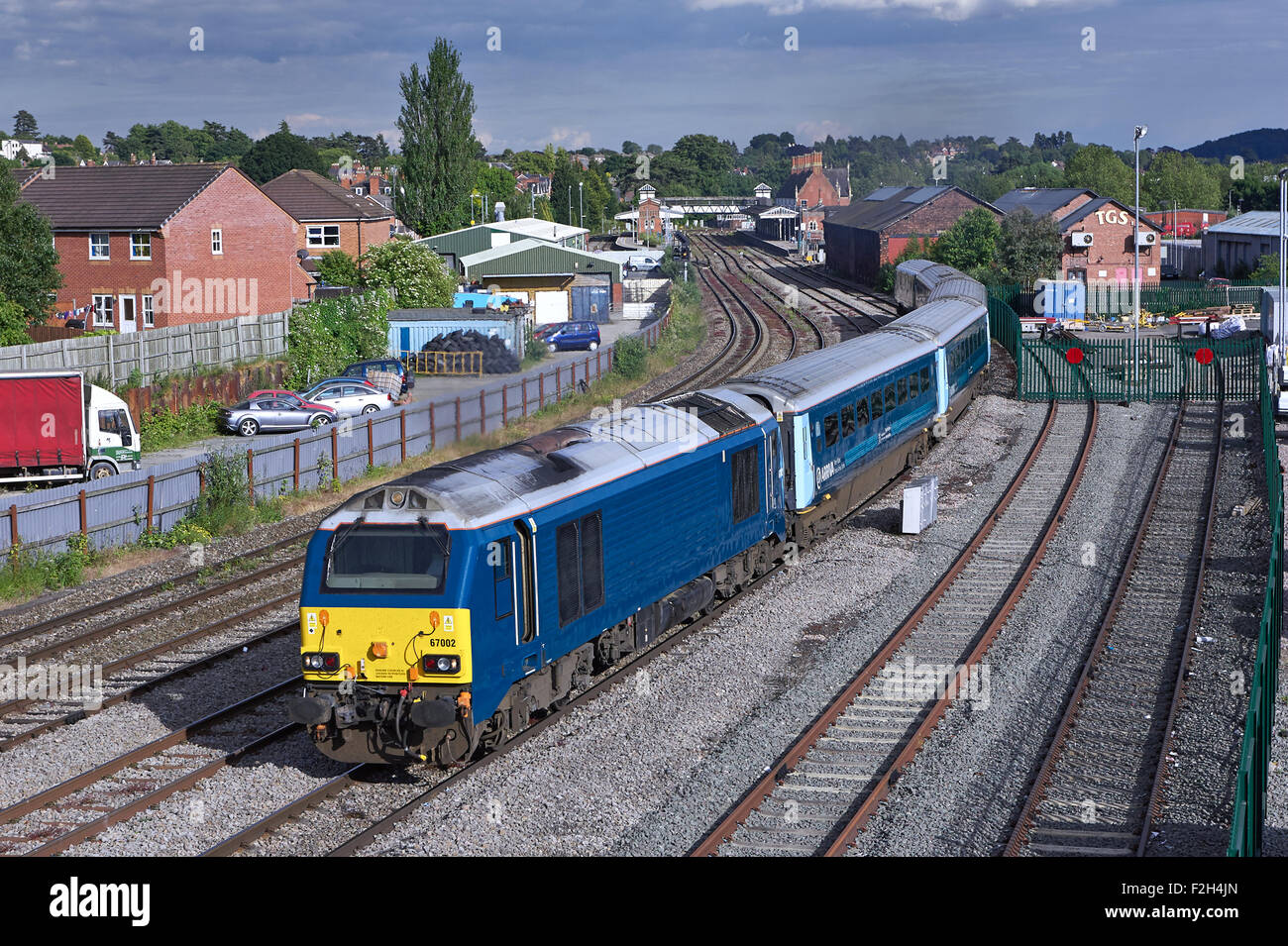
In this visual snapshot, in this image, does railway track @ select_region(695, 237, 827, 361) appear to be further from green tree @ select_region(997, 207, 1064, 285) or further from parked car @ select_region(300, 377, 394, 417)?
parked car @ select_region(300, 377, 394, 417)

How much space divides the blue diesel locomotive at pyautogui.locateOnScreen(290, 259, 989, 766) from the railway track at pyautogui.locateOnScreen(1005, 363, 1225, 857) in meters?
5.01

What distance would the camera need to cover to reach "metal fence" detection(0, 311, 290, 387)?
3469 centimetres

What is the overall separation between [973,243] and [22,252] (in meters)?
50.5

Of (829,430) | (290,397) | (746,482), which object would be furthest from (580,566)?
(290,397)

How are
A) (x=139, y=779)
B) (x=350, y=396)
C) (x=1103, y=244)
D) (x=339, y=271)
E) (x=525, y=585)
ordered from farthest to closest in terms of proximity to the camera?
1. (x=1103, y=244)
2. (x=339, y=271)
3. (x=350, y=396)
4. (x=139, y=779)
5. (x=525, y=585)

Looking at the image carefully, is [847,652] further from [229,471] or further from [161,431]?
[161,431]

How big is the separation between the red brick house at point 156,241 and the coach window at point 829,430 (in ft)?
114

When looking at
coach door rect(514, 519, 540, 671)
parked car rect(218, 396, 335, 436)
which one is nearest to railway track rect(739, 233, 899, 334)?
parked car rect(218, 396, 335, 436)

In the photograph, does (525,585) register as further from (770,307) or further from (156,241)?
(770,307)

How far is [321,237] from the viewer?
7100cm

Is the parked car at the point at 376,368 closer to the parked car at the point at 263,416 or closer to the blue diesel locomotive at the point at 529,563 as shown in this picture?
the parked car at the point at 263,416

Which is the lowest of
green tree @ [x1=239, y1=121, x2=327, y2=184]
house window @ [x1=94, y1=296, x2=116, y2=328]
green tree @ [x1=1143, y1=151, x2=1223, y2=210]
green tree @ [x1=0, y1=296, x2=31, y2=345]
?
green tree @ [x1=0, y1=296, x2=31, y2=345]

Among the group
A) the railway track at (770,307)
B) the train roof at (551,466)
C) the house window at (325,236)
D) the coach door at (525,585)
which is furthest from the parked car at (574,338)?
the coach door at (525,585)

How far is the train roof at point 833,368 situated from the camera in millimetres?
21594
